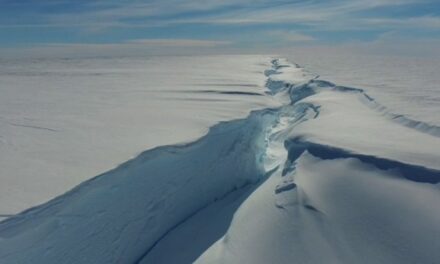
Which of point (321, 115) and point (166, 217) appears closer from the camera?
point (166, 217)

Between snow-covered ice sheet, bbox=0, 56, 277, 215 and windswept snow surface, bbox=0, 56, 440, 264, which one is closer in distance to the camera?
windswept snow surface, bbox=0, 56, 440, 264

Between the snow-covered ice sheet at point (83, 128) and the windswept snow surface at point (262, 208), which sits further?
the snow-covered ice sheet at point (83, 128)

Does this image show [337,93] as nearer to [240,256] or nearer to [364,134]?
[364,134]

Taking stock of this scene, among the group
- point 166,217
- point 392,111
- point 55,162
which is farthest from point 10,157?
point 392,111

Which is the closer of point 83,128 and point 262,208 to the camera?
point 262,208

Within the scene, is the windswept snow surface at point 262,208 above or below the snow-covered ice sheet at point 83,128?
below

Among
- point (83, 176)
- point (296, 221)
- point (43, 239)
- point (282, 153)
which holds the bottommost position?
point (282, 153)

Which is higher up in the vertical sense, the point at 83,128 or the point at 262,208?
the point at 83,128

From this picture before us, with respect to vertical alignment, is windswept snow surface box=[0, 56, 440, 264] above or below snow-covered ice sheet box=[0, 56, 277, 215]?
below
